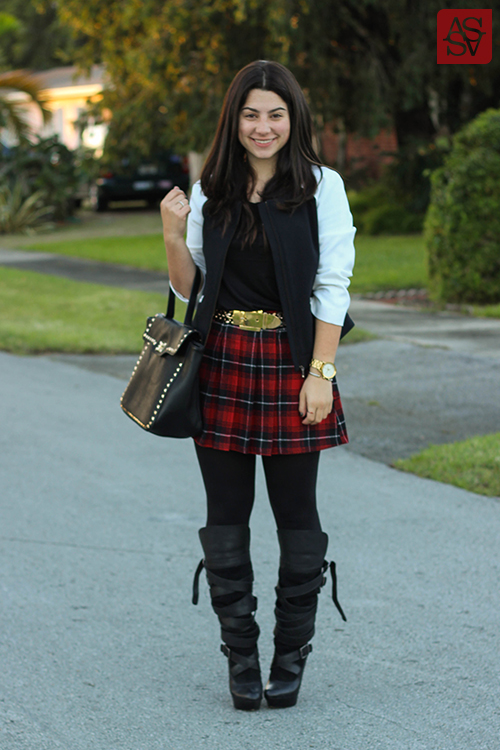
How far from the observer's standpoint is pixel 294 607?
2789 mm

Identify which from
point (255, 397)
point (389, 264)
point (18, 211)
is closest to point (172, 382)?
point (255, 397)

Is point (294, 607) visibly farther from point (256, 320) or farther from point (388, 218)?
point (388, 218)

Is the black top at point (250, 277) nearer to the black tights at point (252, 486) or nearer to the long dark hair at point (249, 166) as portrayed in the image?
the long dark hair at point (249, 166)

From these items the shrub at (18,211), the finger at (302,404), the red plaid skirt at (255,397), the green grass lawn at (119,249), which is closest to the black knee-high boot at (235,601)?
the red plaid skirt at (255,397)

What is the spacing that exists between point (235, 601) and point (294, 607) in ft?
0.59

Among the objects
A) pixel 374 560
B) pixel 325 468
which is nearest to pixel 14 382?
pixel 325 468

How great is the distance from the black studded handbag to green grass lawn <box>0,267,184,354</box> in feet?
18.5

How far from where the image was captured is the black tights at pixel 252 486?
273cm

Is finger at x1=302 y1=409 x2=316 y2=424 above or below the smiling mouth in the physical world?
below

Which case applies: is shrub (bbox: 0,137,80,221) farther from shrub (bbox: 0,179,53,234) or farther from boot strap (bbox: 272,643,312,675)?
boot strap (bbox: 272,643,312,675)

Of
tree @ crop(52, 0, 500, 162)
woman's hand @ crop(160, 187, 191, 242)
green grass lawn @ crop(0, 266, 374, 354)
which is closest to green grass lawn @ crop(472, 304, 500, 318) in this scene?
green grass lawn @ crop(0, 266, 374, 354)

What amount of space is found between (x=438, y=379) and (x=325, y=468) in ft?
6.81

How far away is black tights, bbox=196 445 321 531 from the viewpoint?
2.73 meters

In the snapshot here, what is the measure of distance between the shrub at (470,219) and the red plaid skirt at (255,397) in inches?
304
